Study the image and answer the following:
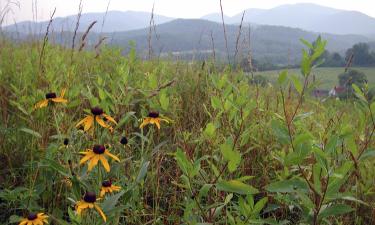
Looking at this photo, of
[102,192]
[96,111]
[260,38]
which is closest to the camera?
[102,192]

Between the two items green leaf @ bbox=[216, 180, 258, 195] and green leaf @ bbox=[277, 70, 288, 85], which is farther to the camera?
green leaf @ bbox=[277, 70, 288, 85]

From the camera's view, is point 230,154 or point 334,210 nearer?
point 230,154

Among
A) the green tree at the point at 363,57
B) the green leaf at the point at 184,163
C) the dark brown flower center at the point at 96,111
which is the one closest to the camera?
the green leaf at the point at 184,163

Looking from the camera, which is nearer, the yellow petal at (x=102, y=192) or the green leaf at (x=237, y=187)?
the green leaf at (x=237, y=187)

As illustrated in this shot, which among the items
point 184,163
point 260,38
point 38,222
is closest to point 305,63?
point 184,163

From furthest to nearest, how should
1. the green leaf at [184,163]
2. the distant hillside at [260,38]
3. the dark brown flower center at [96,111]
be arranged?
the distant hillside at [260,38] < the dark brown flower center at [96,111] < the green leaf at [184,163]

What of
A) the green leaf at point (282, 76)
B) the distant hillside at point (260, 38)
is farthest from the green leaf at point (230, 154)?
the distant hillside at point (260, 38)

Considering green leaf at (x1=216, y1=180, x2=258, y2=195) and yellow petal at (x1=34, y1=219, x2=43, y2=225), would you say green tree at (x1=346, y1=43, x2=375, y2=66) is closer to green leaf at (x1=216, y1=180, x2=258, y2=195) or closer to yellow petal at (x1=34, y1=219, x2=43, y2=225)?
green leaf at (x1=216, y1=180, x2=258, y2=195)

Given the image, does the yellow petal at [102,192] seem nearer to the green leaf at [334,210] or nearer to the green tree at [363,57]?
the green leaf at [334,210]

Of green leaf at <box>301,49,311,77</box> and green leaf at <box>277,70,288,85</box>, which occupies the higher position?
green leaf at <box>301,49,311,77</box>

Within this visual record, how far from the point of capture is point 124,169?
6.21ft

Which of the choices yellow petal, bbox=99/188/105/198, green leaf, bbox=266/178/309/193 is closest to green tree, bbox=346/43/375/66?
green leaf, bbox=266/178/309/193

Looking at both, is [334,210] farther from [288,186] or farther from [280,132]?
[280,132]

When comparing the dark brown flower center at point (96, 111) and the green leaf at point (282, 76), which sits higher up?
the green leaf at point (282, 76)
